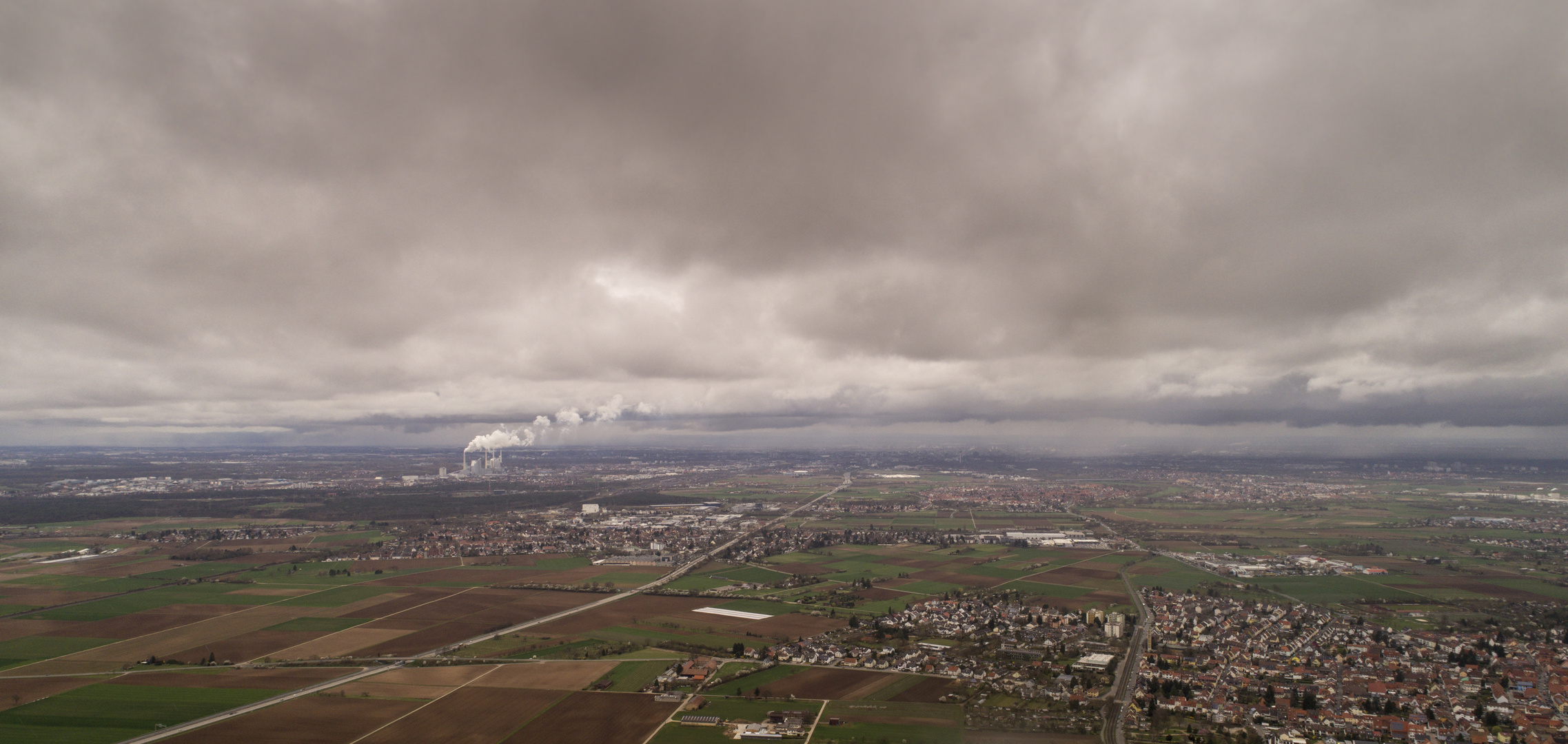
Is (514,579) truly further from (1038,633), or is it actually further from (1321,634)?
(1321,634)

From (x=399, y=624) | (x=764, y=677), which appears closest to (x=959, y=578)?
(x=764, y=677)

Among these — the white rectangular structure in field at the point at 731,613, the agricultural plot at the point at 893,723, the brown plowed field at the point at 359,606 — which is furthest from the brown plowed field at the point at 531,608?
the agricultural plot at the point at 893,723

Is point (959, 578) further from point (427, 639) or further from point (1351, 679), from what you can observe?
point (427, 639)

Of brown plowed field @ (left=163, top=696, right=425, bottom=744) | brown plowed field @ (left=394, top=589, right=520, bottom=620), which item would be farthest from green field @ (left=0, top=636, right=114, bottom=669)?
brown plowed field @ (left=163, top=696, right=425, bottom=744)

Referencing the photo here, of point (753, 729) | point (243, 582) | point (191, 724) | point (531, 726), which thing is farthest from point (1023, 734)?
point (243, 582)

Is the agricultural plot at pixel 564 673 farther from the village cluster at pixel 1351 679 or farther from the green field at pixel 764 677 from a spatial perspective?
the village cluster at pixel 1351 679
